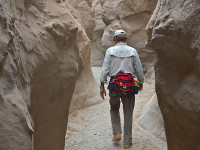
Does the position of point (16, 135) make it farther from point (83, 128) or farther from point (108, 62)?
point (83, 128)

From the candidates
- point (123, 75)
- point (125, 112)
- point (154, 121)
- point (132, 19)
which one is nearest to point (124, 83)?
point (123, 75)

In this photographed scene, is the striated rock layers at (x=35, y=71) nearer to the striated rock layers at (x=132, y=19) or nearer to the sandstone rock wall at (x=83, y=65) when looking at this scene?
the sandstone rock wall at (x=83, y=65)

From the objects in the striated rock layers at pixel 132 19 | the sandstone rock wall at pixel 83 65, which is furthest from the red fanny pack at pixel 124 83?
the striated rock layers at pixel 132 19

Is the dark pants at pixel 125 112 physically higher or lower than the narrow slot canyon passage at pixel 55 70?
lower

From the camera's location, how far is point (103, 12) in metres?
12.0

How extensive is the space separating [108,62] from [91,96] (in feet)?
9.68

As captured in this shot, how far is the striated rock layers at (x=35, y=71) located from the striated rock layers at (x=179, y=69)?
880 mm

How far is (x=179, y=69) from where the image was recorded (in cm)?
251

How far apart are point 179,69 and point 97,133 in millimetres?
2629

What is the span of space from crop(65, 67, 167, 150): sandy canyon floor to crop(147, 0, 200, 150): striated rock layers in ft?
4.48

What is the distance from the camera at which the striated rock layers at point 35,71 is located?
1.50m

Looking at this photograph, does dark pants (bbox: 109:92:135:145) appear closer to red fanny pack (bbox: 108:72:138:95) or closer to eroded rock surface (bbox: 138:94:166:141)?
red fanny pack (bbox: 108:72:138:95)

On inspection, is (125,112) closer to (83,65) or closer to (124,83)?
(124,83)

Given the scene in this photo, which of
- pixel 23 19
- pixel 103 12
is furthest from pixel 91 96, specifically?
pixel 103 12
